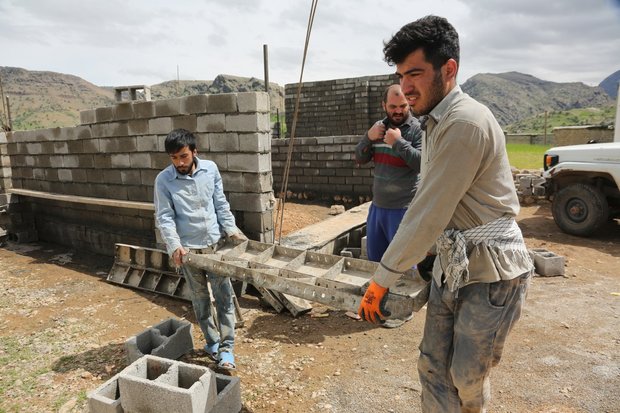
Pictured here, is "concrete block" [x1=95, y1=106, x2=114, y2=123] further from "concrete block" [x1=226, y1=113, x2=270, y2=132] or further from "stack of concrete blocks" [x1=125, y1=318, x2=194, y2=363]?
"stack of concrete blocks" [x1=125, y1=318, x2=194, y2=363]

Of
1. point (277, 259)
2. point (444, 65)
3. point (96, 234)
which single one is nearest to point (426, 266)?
point (444, 65)

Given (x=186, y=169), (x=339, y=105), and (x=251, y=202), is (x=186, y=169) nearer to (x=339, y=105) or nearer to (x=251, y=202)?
(x=251, y=202)

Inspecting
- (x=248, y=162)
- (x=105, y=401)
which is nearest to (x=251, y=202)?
(x=248, y=162)

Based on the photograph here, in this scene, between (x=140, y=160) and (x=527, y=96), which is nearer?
(x=140, y=160)

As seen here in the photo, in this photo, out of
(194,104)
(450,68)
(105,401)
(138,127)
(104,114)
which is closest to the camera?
(450,68)

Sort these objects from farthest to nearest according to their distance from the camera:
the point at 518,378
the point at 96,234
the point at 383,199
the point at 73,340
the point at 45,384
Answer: the point at 96,234 → the point at 73,340 → the point at 383,199 → the point at 45,384 → the point at 518,378

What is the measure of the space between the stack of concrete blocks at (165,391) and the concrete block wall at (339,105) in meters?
11.6

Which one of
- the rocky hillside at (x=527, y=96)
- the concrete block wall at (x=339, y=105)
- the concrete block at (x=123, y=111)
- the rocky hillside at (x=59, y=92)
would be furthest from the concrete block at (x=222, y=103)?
the rocky hillside at (x=527, y=96)

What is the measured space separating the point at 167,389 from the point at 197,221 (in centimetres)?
130

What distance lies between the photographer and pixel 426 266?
2.29 m

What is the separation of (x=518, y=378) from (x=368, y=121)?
11.4 metres

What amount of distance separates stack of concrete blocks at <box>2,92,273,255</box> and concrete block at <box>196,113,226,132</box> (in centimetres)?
1

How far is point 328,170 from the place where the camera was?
34.4 feet

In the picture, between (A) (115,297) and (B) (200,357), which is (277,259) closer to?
(B) (200,357)
